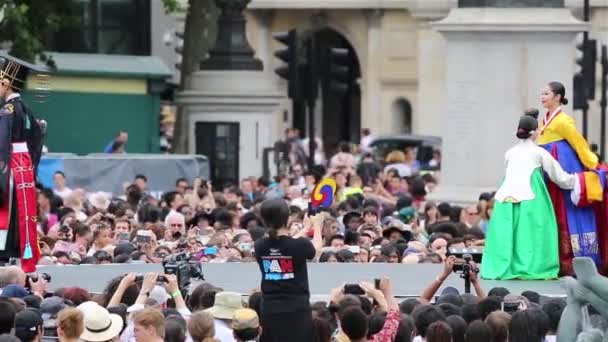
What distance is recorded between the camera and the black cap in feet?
59.2

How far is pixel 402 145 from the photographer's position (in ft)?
150

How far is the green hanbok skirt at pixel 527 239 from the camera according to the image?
19.8 m

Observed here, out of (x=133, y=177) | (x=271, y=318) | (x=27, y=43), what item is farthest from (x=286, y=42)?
(x=271, y=318)

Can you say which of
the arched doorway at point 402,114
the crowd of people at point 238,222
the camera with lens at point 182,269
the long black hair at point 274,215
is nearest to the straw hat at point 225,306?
the long black hair at point 274,215

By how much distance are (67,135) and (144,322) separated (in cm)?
3020

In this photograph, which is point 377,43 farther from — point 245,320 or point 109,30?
point 245,320

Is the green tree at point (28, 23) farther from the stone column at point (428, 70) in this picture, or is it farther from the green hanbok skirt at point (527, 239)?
the stone column at point (428, 70)

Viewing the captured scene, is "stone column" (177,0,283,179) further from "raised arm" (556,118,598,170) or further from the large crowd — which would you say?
"raised arm" (556,118,598,170)

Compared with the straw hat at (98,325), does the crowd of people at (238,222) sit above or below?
above

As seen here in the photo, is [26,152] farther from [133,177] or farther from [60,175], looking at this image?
[133,177]

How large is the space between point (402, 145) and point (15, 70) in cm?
2799

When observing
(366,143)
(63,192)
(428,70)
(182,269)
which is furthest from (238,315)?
(428,70)

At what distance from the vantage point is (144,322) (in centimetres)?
1422

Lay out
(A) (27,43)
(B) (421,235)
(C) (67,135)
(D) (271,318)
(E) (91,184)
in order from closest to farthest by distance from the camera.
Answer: (D) (271,318) < (B) (421,235) < (E) (91,184) < (A) (27,43) < (C) (67,135)
